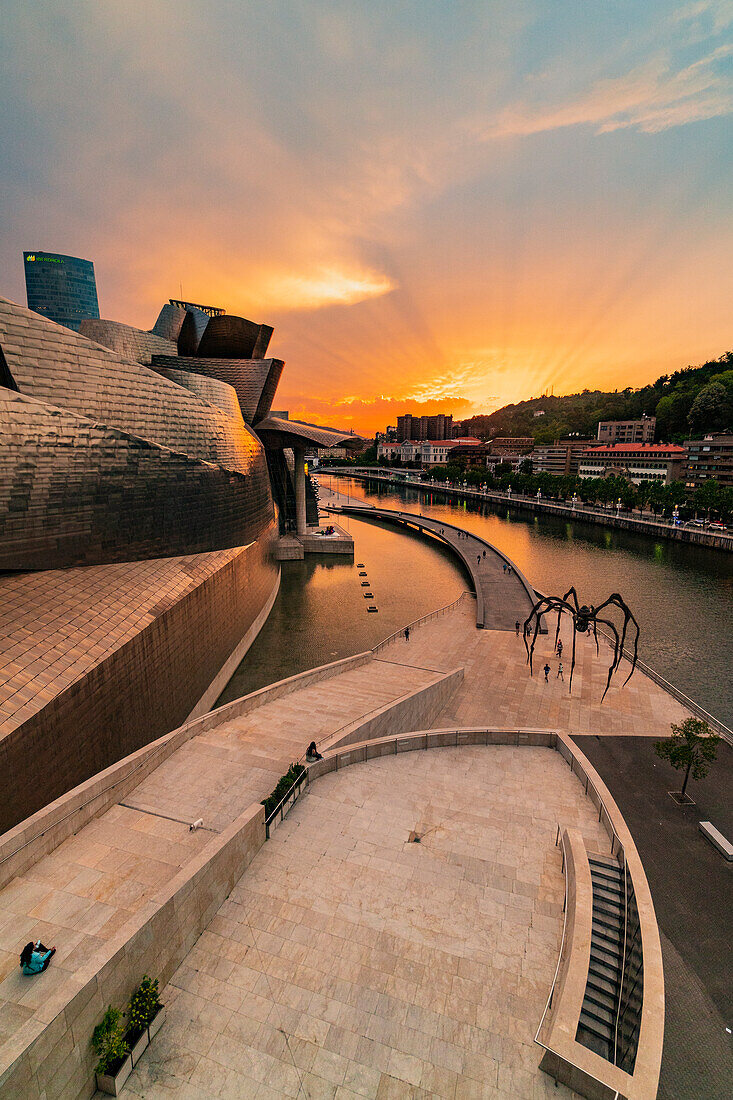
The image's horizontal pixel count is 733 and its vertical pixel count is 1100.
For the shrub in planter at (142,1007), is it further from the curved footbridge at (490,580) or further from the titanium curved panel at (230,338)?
the titanium curved panel at (230,338)

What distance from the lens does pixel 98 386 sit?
17.8 meters

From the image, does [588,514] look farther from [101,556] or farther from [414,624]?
[101,556]

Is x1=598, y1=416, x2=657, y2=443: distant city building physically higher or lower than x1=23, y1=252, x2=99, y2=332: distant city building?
lower

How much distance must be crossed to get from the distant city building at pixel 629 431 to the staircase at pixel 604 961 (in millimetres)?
132034

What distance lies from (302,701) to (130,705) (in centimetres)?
603

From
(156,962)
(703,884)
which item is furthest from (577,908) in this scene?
(156,962)

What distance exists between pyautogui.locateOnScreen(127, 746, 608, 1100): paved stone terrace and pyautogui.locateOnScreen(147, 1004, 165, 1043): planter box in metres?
0.11

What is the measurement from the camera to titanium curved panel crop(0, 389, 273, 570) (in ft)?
47.3

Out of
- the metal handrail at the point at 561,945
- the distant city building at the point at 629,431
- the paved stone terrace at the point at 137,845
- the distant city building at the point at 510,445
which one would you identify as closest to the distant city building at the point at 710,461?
the distant city building at the point at 629,431

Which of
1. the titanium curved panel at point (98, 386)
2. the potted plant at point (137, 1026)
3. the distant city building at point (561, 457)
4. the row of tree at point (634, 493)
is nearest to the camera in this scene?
the potted plant at point (137, 1026)

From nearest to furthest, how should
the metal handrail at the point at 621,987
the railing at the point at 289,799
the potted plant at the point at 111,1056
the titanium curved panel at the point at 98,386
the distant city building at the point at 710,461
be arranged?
the potted plant at the point at 111,1056 < the metal handrail at the point at 621,987 < the railing at the point at 289,799 < the titanium curved panel at the point at 98,386 < the distant city building at the point at 710,461

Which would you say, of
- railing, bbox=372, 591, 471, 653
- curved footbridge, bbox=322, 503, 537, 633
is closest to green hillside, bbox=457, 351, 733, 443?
curved footbridge, bbox=322, 503, 537, 633

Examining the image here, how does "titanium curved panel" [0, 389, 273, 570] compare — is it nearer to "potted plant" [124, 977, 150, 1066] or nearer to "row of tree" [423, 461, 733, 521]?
"potted plant" [124, 977, 150, 1066]

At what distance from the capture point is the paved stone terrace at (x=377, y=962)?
6387mm
